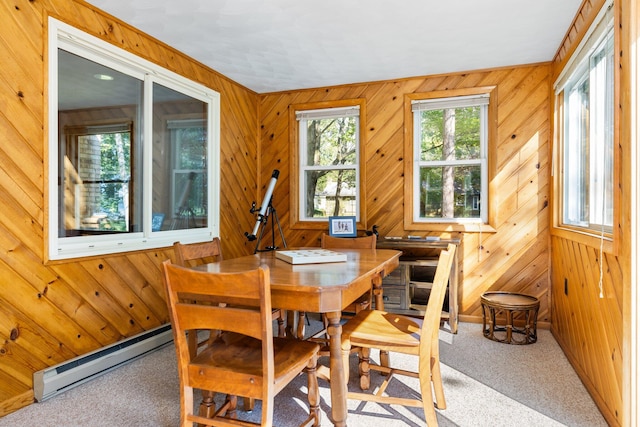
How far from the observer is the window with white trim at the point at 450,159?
3996 millimetres

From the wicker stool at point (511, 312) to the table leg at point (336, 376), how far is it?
2.09 m

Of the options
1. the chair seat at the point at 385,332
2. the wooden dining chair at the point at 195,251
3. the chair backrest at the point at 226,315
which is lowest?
the chair seat at the point at 385,332

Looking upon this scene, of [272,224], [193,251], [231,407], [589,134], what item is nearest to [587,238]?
[589,134]

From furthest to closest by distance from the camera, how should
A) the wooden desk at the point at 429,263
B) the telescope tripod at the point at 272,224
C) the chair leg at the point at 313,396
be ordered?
the telescope tripod at the point at 272,224
the wooden desk at the point at 429,263
the chair leg at the point at 313,396

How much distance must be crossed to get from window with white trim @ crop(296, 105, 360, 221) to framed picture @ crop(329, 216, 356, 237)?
0.97ft

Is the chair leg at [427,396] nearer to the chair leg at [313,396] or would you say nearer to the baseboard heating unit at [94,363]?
the chair leg at [313,396]

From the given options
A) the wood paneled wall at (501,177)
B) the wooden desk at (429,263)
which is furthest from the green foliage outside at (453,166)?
the wooden desk at (429,263)

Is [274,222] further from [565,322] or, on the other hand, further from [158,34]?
[565,322]

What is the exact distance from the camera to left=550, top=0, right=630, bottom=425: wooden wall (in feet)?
6.39

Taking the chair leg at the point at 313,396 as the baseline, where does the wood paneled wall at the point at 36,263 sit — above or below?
above

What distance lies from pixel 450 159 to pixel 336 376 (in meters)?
2.97

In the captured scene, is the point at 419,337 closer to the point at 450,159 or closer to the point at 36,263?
the point at 36,263

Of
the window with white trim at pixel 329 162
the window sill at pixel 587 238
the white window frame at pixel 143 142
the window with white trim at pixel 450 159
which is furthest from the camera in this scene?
the window with white trim at pixel 329 162

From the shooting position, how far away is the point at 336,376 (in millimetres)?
1717
